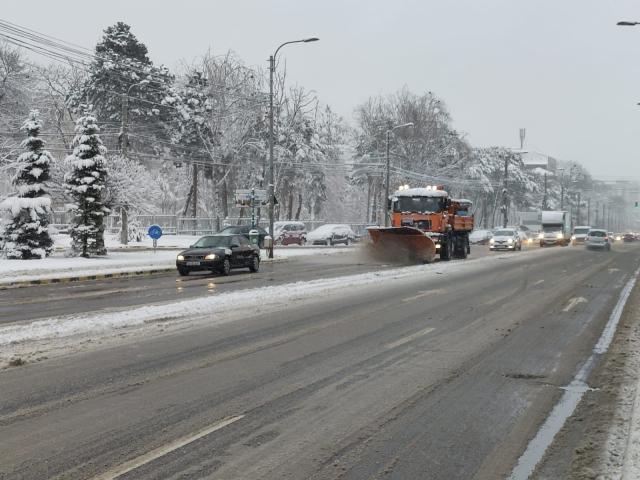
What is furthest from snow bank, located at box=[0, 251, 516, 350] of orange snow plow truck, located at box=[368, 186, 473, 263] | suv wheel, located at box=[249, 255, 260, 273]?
orange snow plow truck, located at box=[368, 186, 473, 263]

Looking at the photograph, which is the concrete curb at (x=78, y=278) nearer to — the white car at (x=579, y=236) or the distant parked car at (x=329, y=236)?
the distant parked car at (x=329, y=236)

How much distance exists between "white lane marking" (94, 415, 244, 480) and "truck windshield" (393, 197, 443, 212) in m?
25.9

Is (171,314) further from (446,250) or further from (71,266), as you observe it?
(446,250)

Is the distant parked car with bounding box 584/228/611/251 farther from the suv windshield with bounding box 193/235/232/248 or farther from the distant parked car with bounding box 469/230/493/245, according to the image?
the suv windshield with bounding box 193/235/232/248

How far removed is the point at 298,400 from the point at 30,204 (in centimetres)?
2404

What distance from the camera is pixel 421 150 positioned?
253 feet

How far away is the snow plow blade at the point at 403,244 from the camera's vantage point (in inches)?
1159

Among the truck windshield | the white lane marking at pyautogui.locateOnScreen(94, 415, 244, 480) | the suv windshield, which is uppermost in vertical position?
the truck windshield

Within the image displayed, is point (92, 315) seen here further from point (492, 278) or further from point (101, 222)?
point (101, 222)

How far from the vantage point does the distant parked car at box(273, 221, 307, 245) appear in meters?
50.2

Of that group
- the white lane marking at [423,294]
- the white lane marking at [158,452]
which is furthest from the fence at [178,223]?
the white lane marking at [158,452]

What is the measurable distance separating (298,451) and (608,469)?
2.32 meters

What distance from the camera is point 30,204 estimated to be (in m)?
27.1

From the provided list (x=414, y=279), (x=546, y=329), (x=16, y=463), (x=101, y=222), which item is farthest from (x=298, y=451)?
(x=101, y=222)
